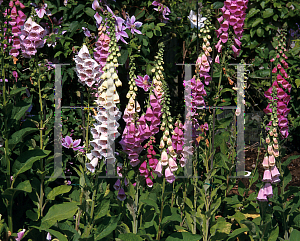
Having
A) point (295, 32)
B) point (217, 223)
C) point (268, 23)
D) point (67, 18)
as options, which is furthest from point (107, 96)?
point (295, 32)

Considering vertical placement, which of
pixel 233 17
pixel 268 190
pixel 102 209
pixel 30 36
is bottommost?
pixel 102 209

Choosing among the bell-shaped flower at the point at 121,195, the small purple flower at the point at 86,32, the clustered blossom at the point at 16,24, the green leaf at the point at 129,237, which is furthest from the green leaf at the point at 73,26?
the green leaf at the point at 129,237

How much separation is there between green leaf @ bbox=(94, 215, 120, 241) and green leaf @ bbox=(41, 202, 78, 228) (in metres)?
0.23

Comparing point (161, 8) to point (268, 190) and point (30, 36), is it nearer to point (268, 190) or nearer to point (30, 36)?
point (30, 36)

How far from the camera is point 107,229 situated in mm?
1582

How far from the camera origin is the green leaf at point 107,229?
156 cm

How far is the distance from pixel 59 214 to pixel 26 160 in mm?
351

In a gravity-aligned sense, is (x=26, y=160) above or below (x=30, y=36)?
below

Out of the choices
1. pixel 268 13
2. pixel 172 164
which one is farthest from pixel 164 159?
pixel 268 13

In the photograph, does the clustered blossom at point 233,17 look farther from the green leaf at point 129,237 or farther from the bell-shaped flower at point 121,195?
the green leaf at point 129,237

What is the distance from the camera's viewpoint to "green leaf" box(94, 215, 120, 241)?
5.12ft

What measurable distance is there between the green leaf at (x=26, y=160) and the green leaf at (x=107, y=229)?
0.52m

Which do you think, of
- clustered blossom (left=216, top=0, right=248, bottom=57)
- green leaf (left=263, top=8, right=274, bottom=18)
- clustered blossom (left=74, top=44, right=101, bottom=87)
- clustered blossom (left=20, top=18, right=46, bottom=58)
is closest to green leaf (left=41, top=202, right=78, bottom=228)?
clustered blossom (left=74, top=44, right=101, bottom=87)

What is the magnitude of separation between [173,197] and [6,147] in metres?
1.04
